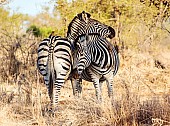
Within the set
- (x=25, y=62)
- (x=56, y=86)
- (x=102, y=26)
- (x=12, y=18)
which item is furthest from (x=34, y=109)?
(x=12, y=18)

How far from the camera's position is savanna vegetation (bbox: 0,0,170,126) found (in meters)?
6.24

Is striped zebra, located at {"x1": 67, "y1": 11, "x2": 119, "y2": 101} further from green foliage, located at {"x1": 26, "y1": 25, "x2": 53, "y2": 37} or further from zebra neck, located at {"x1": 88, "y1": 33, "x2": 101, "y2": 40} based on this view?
green foliage, located at {"x1": 26, "y1": 25, "x2": 53, "y2": 37}

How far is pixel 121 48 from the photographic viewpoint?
17.5m

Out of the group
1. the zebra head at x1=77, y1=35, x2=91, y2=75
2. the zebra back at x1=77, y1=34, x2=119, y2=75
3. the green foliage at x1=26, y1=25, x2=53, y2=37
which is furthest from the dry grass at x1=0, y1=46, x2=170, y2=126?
the green foliage at x1=26, y1=25, x2=53, y2=37

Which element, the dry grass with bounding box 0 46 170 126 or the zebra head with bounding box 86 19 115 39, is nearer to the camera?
the dry grass with bounding box 0 46 170 126

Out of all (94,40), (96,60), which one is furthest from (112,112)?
(94,40)

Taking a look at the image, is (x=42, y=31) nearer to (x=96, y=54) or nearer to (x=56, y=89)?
(x=96, y=54)

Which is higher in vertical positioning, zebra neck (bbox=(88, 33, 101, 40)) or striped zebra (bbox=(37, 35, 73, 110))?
zebra neck (bbox=(88, 33, 101, 40))

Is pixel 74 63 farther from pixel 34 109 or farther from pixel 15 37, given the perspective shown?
pixel 15 37

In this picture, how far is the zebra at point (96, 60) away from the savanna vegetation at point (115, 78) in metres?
0.35

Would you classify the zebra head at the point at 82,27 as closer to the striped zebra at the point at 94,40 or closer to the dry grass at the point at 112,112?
the striped zebra at the point at 94,40

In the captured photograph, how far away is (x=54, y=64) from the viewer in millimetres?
7934

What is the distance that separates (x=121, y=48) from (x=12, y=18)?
7807mm

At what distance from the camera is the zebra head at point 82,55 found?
8180 millimetres
